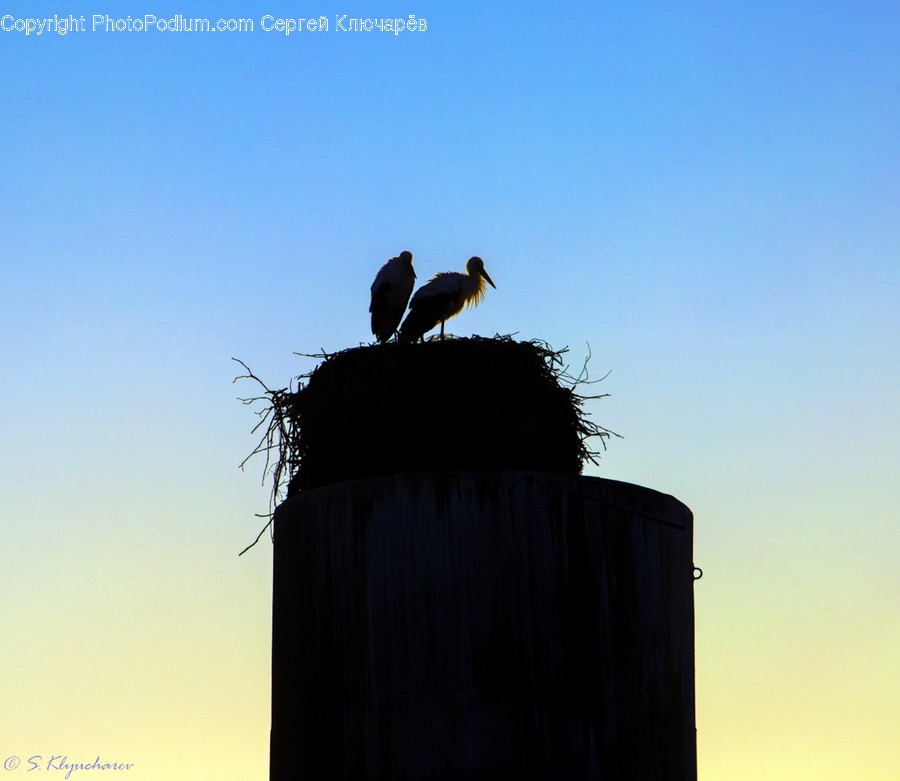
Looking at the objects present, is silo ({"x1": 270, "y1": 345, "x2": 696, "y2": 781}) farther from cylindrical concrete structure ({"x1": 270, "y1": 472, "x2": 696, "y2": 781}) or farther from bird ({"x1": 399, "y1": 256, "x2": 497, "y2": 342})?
bird ({"x1": 399, "y1": 256, "x2": 497, "y2": 342})

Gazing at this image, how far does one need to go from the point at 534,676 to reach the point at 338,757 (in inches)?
57.6

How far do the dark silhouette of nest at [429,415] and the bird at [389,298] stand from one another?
15.3ft

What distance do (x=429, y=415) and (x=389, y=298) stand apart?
6.16 m

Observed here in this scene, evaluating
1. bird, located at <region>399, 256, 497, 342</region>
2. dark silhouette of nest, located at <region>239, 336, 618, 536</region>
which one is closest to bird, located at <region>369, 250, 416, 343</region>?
bird, located at <region>399, 256, 497, 342</region>

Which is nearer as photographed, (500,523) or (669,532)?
(500,523)

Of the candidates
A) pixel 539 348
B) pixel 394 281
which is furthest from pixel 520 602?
pixel 394 281

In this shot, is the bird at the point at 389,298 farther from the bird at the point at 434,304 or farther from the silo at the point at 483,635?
the silo at the point at 483,635

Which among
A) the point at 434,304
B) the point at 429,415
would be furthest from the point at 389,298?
the point at 429,415

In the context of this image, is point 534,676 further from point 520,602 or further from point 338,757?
point 338,757

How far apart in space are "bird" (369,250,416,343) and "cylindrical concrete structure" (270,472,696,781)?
22.3 ft

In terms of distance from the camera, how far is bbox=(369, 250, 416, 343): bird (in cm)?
1809

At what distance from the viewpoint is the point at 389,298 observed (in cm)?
1808

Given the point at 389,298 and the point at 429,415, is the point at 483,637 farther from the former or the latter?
the point at 389,298

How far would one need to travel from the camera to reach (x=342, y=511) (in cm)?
1124
